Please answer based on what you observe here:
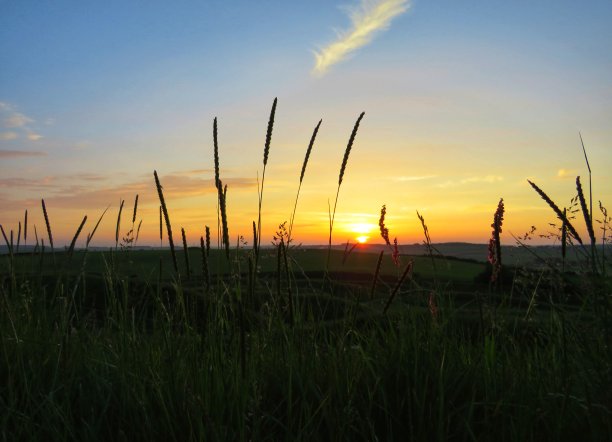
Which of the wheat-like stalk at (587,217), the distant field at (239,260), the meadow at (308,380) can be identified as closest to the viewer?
the wheat-like stalk at (587,217)

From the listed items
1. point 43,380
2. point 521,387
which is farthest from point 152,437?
point 521,387

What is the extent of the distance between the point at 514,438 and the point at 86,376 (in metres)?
2.35

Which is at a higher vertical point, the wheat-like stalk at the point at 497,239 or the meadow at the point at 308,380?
the wheat-like stalk at the point at 497,239

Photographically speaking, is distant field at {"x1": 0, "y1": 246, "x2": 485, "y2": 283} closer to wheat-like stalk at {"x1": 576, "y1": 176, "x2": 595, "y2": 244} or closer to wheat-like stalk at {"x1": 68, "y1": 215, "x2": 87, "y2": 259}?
wheat-like stalk at {"x1": 68, "y1": 215, "x2": 87, "y2": 259}

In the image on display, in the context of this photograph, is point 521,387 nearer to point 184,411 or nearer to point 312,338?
point 312,338

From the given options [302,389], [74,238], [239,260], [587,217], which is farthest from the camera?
[239,260]

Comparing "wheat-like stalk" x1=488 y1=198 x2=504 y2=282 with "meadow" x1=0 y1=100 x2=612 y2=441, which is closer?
"meadow" x1=0 y1=100 x2=612 y2=441

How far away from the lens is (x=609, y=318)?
2438 mm

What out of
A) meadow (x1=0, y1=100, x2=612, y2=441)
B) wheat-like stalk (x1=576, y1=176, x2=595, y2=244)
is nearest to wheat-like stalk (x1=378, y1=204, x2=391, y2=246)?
meadow (x1=0, y1=100, x2=612, y2=441)

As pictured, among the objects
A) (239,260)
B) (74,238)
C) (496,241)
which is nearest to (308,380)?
(239,260)

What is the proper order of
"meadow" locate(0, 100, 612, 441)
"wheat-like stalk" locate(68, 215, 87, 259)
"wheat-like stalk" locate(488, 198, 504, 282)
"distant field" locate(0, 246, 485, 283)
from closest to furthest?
1. "meadow" locate(0, 100, 612, 441)
2. "wheat-like stalk" locate(488, 198, 504, 282)
3. "wheat-like stalk" locate(68, 215, 87, 259)
4. "distant field" locate(0, 246, 485, 283)

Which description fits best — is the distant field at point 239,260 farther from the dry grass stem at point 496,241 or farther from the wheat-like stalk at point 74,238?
the dry grass stem at point 496,241

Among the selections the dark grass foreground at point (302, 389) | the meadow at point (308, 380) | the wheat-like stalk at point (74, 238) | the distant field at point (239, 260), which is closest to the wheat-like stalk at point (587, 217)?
the meadow at point (308, 380)

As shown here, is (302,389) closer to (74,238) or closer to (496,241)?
(496,241)
